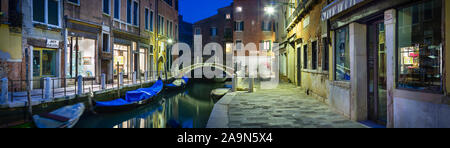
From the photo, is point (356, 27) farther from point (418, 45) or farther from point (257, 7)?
point (257, 7)

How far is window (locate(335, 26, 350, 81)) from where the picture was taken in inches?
235

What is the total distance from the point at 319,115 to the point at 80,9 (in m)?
12.3

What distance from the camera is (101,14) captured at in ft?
44.9

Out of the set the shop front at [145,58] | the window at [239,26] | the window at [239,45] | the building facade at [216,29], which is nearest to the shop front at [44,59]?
the shop front at [145,58]

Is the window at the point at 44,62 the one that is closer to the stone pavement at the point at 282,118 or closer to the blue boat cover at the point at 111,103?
the blue boat cover at the point at 111,103

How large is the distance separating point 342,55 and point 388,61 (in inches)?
76.9

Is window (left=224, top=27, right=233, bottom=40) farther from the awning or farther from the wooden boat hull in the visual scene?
the awning

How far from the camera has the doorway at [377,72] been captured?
16.8 feet

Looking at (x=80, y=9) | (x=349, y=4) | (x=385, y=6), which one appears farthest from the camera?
(x=80, y=9)

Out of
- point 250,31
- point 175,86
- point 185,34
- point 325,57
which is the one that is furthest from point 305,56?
point 185,34

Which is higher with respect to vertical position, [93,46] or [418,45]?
[93,46]

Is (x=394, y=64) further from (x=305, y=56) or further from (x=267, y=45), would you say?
(x=267, y=45)
